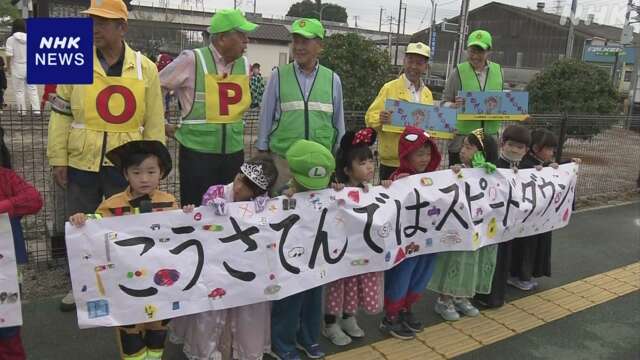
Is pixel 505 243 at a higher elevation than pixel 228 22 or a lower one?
lower

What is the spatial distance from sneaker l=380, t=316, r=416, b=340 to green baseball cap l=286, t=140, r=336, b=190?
4.09 ft

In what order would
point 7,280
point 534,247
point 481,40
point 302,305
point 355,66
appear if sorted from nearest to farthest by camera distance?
1. point 7,280
2. point 302,305
3. point 534,247
4. point 481,40
5. point 355,66

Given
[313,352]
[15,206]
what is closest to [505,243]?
[313,352]

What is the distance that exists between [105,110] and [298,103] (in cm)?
132

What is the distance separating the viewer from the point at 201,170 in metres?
3.87

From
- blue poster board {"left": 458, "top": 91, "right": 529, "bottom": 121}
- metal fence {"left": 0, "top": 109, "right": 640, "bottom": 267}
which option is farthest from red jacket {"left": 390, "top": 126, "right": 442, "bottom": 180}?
metal fence {"left": 0, "top": 109, "right": 640, "bottom": 267}

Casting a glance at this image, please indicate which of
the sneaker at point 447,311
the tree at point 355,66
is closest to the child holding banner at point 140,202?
the sneaker at point 447,311

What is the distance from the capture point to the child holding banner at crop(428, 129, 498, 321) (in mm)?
4023

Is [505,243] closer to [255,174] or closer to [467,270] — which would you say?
[467,270]

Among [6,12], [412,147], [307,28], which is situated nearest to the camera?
[412,147]

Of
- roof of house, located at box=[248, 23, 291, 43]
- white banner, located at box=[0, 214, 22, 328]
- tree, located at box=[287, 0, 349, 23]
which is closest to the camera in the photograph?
white banner, located at box=[0, 214, 22, 328]

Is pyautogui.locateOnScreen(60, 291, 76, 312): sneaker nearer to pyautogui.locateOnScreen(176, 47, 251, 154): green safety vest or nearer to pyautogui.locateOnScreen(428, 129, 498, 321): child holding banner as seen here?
pyautogui.locateOnScreen(176, 47, 251, 154): green safety vest

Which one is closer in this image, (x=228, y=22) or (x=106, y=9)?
(x=106, y=9)

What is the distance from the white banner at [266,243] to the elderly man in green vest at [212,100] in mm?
961
